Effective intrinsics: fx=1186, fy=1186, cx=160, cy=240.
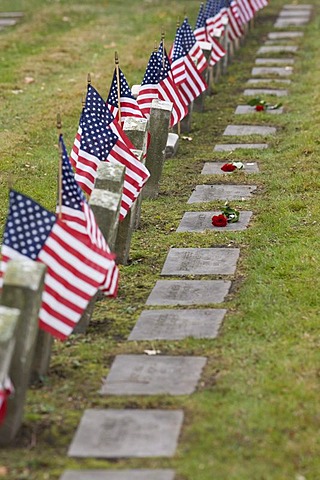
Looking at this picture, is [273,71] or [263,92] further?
[273,71]

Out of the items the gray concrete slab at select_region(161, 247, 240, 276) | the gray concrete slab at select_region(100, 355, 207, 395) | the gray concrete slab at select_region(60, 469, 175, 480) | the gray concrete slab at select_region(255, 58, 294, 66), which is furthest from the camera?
the gray concrete slab at select_region(255, 58, 294, 66)

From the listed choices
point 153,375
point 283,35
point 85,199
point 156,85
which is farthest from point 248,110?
point 153,375

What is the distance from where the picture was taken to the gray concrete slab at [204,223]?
35.1ft

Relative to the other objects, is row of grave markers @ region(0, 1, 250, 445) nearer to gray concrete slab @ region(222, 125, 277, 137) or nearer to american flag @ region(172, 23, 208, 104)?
american flag @ region(172, 23, 208, 104)

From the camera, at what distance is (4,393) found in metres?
6.36

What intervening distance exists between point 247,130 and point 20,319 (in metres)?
8.74

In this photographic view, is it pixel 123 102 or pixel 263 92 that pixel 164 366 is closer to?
pixel 123 102

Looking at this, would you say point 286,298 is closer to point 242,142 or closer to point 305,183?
point 305,183

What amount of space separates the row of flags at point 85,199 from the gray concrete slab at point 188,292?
30.7 inches

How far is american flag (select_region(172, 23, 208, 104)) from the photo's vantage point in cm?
1424

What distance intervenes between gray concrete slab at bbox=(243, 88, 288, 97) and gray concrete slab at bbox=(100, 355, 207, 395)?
9.68m

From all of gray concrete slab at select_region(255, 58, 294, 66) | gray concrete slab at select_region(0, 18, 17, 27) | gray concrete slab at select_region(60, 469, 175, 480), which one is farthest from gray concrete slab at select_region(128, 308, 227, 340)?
gray concrete slab at select_region(0, 18, 17, 27)

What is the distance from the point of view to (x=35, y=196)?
462 inches

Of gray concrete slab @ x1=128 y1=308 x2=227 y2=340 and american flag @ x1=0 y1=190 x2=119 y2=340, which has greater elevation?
american flag @ x1=0 y1=190 x2=119 y2=340
